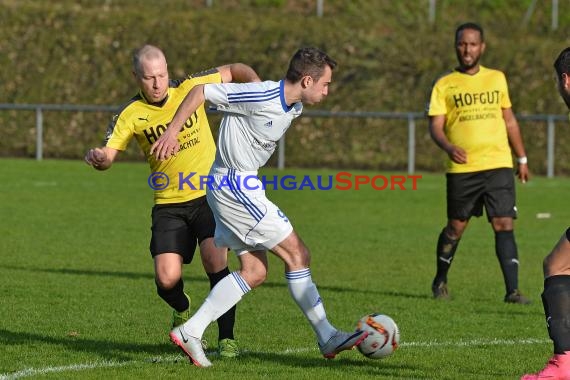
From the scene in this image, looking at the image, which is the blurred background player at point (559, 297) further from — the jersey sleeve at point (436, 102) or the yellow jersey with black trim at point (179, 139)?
the jersey sleeve at point (436, 102)

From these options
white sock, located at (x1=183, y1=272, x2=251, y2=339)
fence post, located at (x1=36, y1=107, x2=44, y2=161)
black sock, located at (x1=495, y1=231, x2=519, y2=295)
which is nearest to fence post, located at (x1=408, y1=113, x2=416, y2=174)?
fence post, located at (x1=36, y1=107, x2=44, y2=161)

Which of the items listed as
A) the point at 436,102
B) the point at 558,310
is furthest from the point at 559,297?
the point at 436,102

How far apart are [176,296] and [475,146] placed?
377cm

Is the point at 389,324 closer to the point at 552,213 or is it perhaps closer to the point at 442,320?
the point at 442,320

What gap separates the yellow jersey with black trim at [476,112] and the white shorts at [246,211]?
13.3ft

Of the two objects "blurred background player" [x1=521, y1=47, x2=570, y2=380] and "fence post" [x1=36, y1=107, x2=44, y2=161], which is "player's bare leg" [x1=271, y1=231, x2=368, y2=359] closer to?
"blurred background player" [x1=521, y1=47, x2=570, y2=380]

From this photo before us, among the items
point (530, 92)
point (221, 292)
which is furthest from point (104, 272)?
point (530, 92)

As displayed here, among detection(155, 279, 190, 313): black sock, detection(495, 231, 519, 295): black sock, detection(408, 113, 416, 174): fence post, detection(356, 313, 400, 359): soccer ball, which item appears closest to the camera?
detection(356, 313, 400, 359): soccer ball

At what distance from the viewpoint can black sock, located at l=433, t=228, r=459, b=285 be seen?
429 inches

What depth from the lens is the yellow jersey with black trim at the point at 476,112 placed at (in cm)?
1097

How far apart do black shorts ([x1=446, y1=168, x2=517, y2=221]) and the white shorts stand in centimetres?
400

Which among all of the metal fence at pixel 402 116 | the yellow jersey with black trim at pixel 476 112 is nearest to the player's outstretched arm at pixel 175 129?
the yellow jersey with black trim at pixel 476 112

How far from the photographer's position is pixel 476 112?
36.1ft

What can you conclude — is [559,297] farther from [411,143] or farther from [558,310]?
[411,143]
